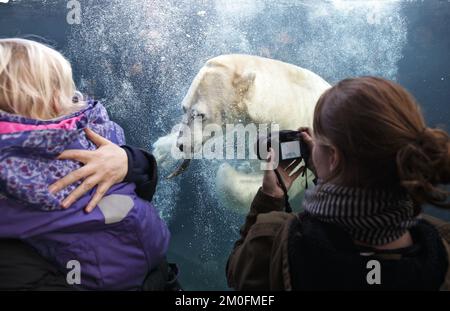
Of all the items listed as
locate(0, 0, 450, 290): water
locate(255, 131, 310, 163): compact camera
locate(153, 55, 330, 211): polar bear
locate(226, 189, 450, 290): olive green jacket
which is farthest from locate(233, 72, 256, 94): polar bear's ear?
locate(226, 189, 450, 290): olive green jacket

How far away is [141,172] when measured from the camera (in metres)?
1.26

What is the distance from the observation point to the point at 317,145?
970 mm

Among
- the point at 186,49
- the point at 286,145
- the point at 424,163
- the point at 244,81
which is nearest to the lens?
the point at 424,163

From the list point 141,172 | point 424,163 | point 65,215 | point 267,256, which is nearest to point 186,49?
point 141,172

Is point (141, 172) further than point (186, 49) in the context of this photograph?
No

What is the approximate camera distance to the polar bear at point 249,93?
9.45ft

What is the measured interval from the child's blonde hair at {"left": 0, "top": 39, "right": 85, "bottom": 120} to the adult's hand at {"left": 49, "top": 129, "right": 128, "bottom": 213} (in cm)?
13

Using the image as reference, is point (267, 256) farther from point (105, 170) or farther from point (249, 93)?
point (249, 93)

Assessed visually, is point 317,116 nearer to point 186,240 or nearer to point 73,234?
point 73,234

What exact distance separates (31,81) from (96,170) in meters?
0.30

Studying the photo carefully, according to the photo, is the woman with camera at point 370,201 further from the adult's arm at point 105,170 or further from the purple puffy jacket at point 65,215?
the adult's arm at point 105,170

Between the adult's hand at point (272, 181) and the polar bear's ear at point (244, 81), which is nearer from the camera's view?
the adult's hand at point (272, 181)

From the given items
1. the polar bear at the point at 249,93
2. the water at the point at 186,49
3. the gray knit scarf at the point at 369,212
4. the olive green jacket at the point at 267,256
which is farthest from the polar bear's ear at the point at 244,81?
the gray knit scarf at the point at 369,212

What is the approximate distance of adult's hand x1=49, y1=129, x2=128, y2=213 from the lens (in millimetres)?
1041
